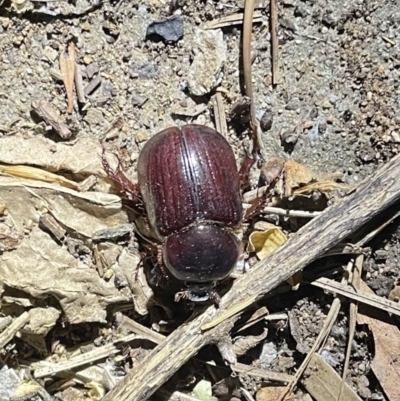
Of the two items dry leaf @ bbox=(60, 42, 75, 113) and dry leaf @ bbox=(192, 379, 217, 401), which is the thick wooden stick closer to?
dry leaf @ bbox=(192, 379, 217, 401)

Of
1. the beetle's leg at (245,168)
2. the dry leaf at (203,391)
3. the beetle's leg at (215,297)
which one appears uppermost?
the beetle's leg at (245,168)

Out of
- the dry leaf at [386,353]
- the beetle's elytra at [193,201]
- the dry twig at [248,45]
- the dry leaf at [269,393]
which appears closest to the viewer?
the beetle's elytra at [193,201]

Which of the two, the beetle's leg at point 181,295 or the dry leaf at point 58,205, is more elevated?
the dry leaf at point 58,205

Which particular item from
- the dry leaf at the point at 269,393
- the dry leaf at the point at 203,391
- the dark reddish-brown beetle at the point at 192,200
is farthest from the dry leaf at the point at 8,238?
the dry leaf at the point at 269,393

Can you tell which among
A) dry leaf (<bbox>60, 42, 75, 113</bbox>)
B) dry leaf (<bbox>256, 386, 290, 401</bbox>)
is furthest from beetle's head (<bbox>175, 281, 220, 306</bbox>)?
dry leaf (<bbox>60, 42, 75, 113</bbox>)

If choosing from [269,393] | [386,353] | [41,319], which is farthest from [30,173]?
[386,353]

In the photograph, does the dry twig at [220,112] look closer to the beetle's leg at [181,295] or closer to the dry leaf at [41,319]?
the beetle's leg at [181,295]
